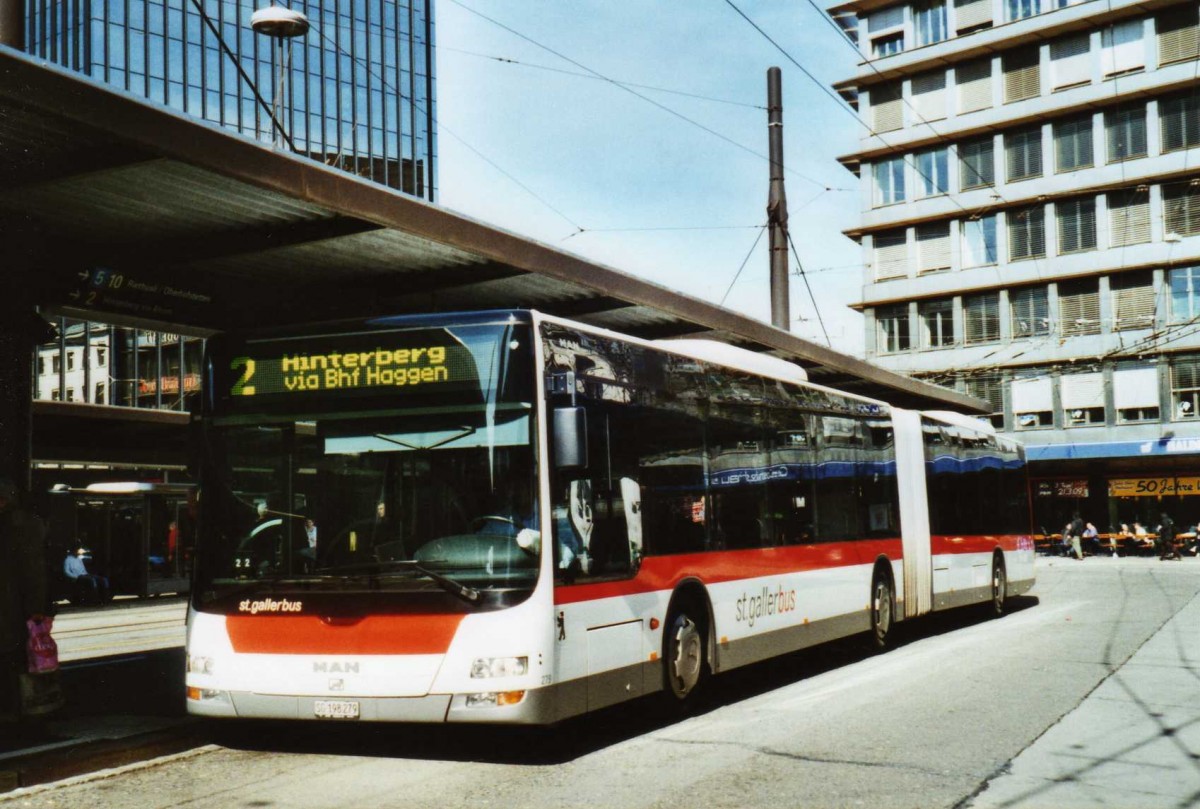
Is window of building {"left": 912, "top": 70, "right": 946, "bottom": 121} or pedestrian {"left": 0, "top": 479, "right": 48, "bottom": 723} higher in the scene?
window of building {"left": 912, "top": 70, "right": 946, "bottom": 121}

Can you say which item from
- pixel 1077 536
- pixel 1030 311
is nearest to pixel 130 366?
pixel 1030 311

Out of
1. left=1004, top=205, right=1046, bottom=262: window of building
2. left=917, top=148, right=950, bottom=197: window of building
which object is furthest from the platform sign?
left=917, top=148, right=950, bottom=197: window of building

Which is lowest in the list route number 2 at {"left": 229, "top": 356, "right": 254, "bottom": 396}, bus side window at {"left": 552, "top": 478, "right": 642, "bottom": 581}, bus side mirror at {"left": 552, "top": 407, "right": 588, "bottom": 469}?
bus side window at {"left": 552, "top": 478, "right": 642, "bottom": 581}

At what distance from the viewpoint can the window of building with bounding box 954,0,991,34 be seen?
54688 mm

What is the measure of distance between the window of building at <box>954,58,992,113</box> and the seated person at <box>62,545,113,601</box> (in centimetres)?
4001

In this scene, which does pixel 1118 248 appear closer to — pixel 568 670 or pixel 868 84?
pixel 868 84

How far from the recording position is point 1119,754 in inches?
314

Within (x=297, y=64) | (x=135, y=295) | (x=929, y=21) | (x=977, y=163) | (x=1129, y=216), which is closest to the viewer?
(x=135, y=295)

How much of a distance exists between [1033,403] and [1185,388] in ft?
19.3

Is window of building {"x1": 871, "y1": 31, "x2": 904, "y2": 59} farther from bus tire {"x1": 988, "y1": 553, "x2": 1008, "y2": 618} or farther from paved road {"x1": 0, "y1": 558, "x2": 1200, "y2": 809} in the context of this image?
paved road {"x1": 0, "y1": 558, "x2": 1200, "y2": 809}

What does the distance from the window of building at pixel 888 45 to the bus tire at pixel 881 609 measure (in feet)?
155

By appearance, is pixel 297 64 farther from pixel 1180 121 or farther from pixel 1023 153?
pixel 1180 121

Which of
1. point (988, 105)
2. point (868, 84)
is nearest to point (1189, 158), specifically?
point (988, 105)

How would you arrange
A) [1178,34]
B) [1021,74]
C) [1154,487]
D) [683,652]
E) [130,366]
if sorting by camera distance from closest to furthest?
[683,652] → [1178,34] → [1154,487] → [1021,74] → [130,366]
